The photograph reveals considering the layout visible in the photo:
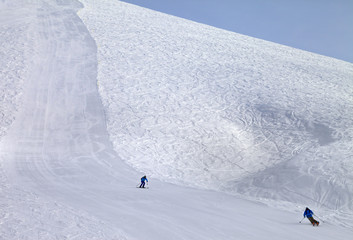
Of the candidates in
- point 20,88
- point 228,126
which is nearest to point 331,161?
point 228,126

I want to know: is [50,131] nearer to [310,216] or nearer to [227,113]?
[227,113]

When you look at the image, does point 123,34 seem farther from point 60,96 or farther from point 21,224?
point 21,224

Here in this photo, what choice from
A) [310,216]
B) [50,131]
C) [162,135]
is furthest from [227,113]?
[310,216]

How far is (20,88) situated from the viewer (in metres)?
19.9

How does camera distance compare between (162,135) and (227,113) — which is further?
(227,113)

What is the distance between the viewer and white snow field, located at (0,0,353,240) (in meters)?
8.62

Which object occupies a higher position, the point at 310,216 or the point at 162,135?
the point at 162,135

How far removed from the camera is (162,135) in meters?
17.1

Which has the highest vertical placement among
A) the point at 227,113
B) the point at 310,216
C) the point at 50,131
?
the point at 227,113

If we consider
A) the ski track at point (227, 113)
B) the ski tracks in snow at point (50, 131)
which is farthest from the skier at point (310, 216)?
the ski tracks in snow at point (50, 131)

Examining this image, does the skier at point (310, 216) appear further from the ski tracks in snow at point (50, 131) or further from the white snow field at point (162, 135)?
the ski tracks in snow at point (50, 131)

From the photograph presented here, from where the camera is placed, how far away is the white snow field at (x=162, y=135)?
8625mm

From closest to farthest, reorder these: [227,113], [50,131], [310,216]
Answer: [310,216]
[50,131]
[227,113]

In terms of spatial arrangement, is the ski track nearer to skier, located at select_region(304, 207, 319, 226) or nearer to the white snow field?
the white snow field
